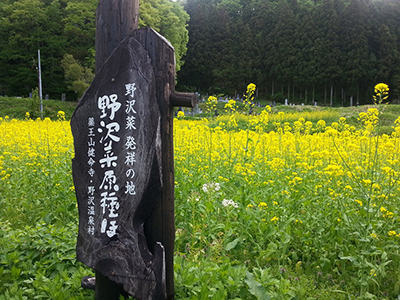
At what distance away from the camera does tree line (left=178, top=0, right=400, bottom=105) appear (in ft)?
96.0

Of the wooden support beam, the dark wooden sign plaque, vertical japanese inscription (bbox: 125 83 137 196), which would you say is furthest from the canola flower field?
the wooden support beam

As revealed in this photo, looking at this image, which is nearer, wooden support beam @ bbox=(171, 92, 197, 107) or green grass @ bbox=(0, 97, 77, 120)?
wooden support beam @ bbox=(171, 92, 197, 107)

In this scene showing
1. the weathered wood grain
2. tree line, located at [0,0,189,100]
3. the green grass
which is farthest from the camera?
tree line, located at [0,0,189,100]

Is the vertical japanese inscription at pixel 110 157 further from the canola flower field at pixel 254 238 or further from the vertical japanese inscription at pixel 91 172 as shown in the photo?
the canola flower field at pixel 254 238

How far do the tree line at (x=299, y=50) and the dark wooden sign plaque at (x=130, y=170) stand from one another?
31.6 m

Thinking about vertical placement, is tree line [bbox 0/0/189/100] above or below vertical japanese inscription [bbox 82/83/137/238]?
above

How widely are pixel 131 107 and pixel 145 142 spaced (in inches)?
9.0

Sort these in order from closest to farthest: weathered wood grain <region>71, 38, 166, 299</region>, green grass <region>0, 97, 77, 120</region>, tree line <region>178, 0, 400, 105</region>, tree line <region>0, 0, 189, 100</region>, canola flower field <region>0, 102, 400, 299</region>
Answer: weathered wood grain <region>71, 38, 166, 299</region> → canola flower field <region>0, 102, 400, 299</region> → green grass <region>0, 97, 77, 120</region> → tree line <region>0, 0, 189, 100</region> → tree line <region>178, 0, 400, 105</region>

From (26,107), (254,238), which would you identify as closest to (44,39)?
(26,107)

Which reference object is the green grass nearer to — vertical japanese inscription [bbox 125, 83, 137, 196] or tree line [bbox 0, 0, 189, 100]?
tree line [bbox 0, 0, 189, 100]

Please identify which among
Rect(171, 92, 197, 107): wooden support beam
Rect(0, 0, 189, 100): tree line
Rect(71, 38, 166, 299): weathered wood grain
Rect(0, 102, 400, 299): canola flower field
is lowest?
Rect(0, 102, 400, 299): canola flower field

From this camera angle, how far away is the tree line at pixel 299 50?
1152 inches

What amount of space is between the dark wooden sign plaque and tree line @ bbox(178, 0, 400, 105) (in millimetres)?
31561

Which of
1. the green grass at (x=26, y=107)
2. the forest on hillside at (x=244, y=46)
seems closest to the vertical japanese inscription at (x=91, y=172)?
the green grass at (x=26, y=107)
